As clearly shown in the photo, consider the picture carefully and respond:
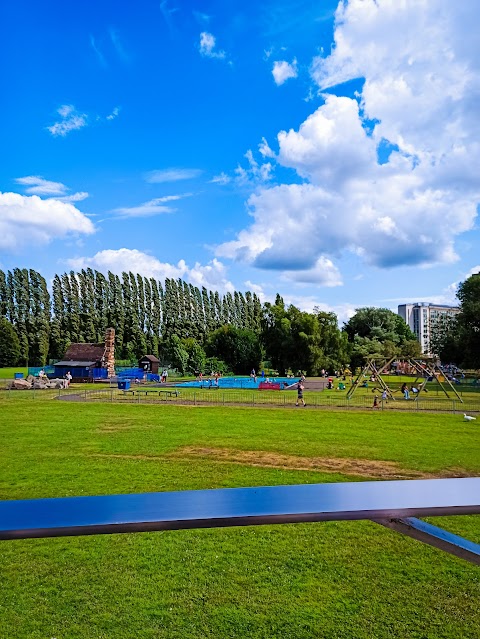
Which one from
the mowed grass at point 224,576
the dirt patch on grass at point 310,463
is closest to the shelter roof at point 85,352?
the dirt patch on grass at point 310,463

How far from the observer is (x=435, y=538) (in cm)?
233

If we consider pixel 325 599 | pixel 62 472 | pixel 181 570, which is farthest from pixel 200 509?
pixel 62 472

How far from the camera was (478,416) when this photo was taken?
25.0m

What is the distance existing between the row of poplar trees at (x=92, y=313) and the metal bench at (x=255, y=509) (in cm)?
8645

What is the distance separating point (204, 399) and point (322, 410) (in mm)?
9056

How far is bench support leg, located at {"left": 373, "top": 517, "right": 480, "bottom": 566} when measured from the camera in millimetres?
2279

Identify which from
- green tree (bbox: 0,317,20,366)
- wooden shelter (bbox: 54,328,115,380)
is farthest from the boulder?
green tree (bbox: 0,317,20,366)

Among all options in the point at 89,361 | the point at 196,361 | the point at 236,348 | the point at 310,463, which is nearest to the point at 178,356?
the point at 196,361

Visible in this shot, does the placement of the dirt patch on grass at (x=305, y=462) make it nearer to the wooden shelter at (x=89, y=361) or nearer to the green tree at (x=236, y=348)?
the wooden shelter at (x=89, y=361)

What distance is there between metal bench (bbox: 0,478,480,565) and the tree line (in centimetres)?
6075

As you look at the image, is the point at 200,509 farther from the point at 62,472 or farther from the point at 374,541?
the point at 62,472

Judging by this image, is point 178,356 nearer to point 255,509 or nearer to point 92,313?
point 92,313

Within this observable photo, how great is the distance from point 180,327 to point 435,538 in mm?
95039

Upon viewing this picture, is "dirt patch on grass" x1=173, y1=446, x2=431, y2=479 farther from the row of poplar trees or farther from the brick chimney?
the row of poplar trees
